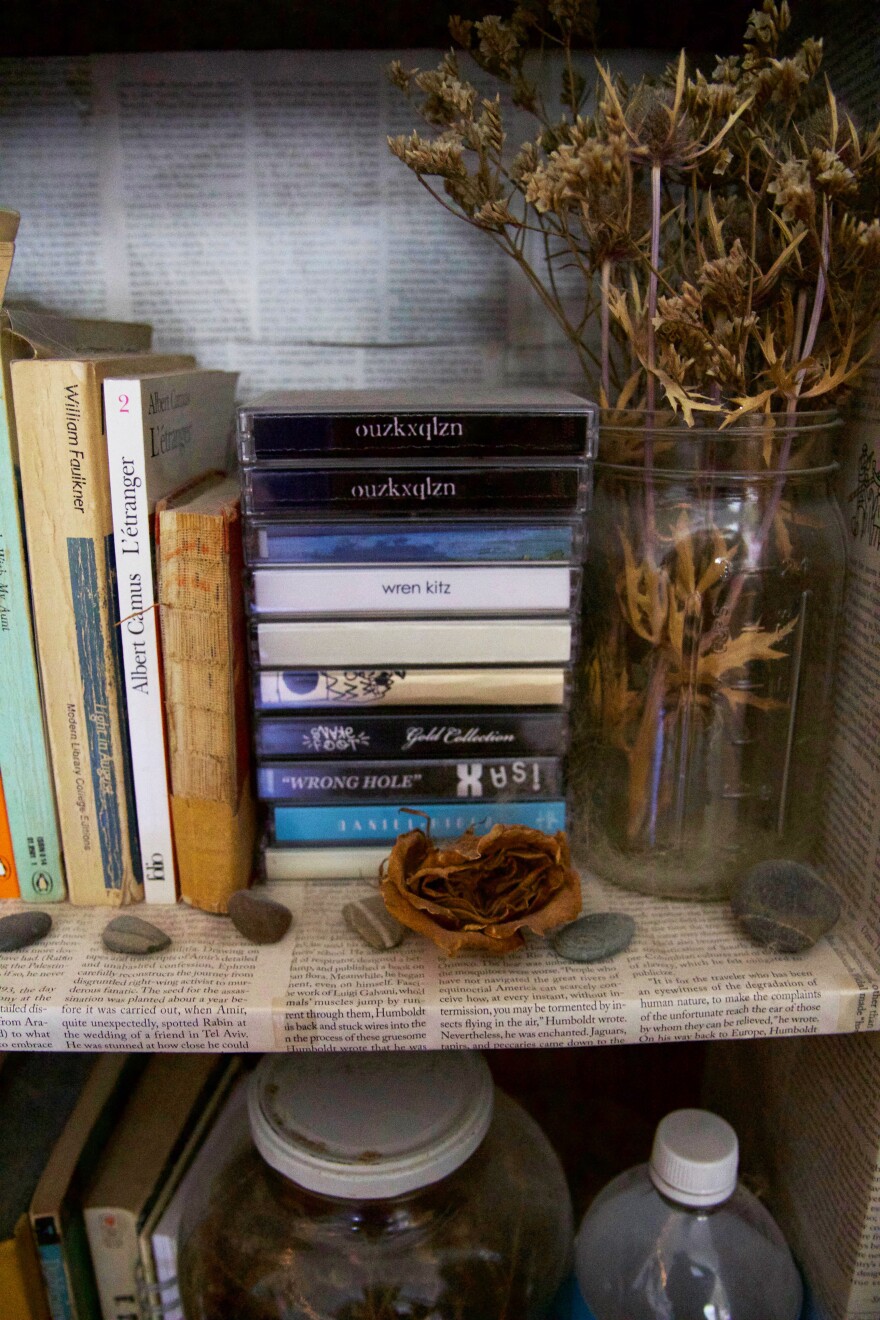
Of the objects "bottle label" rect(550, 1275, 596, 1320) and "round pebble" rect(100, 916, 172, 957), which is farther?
"bottle label" rect(550, 1275, 596, 1320)

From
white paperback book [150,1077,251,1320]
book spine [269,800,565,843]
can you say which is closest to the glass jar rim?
book spine [269,800,565,843]

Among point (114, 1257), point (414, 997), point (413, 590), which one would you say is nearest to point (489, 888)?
point (414, 997)

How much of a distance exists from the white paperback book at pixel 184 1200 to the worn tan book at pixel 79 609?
0.20 m

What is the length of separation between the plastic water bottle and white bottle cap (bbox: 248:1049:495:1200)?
0.12 meters

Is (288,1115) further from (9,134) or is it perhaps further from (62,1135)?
(9,134)

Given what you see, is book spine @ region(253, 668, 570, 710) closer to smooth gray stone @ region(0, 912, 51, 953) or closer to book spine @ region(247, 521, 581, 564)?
book spine @ region(247, 521, 581, 564)

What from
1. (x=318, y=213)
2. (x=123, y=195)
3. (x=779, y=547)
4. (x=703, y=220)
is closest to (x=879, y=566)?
(x=779, y=547)

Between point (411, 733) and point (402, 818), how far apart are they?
5cm

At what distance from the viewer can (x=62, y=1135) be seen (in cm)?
63

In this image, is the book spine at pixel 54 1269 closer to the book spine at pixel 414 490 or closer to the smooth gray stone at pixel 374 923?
the smooth gray stone at pixel 374 923

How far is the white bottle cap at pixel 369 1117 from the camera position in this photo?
0.55 meters

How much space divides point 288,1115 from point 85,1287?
0.19 meters

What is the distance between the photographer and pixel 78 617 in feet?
1.70

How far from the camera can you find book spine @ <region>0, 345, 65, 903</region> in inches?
19.7
